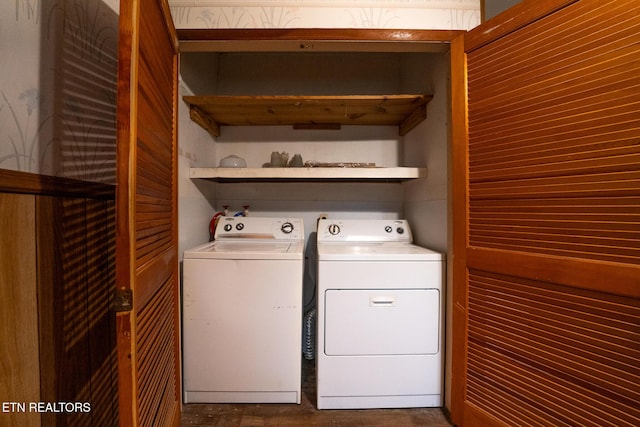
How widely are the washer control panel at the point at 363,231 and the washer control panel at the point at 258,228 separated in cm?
19

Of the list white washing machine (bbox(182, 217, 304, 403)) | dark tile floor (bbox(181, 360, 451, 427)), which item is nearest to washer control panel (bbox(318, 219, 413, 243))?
white washing machine (bbox(182, 217, 304, 403))

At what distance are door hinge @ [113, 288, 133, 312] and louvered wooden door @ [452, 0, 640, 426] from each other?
127 centimetres

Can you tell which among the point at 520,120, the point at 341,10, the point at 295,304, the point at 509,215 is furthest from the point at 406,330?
the point at 341,10

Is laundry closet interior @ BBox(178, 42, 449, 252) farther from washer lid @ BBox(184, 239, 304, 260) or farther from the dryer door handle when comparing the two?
the dryer door handle

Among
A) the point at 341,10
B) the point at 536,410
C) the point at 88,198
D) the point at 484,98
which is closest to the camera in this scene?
the point at 88,198

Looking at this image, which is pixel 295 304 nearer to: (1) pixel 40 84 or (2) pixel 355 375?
(2) pixel 355 375

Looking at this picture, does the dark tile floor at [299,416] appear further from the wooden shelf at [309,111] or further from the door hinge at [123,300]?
the wooden shelf at [309,111]

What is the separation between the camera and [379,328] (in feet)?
4.55

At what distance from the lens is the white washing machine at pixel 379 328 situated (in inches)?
54.5

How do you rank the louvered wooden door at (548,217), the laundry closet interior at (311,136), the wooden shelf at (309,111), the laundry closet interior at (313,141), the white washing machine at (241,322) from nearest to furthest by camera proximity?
the louvered wooden door at (548,217) → the white washing machine at (241,322) → the wooden shelf at (309,111) → the laundry closet interior at (311,136) → the laundry closet interior at (313,141)

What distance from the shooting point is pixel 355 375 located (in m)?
1.40

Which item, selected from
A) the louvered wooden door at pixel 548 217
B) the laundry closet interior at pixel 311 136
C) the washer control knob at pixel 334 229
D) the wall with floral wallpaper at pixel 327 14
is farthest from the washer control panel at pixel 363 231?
the wall with floral wallpaper at pixel 327 14

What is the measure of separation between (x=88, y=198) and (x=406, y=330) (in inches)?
58.8

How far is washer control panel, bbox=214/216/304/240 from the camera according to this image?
185 cm
